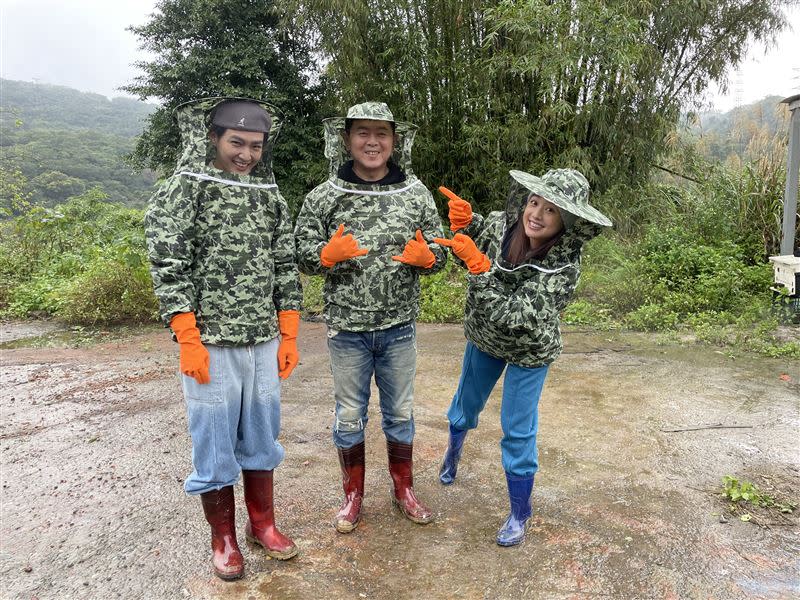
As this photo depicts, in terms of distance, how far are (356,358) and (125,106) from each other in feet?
192

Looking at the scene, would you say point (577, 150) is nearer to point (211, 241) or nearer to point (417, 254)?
point (417, 254)

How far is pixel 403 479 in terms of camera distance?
2283mm

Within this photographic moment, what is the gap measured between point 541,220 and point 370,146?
656 mm

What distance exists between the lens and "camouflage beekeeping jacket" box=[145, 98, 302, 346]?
1.70 m

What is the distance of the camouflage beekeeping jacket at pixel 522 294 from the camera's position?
193 centimetres

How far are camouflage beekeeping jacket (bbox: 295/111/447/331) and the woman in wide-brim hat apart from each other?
0.18 meters

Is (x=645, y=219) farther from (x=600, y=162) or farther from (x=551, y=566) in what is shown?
(x=551, y=566)

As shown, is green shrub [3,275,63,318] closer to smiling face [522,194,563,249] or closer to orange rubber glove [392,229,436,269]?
orange rubber glove [392,229,436,269]

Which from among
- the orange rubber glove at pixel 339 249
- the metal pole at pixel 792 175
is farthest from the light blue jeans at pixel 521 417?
the metal pole at pixel 792 175

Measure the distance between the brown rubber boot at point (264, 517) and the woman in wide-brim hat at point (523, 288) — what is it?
77 cm

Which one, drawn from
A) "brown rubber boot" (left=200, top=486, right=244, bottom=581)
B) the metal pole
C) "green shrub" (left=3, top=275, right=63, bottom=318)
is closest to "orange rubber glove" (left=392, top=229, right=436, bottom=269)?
"brown rubber boot" (left=200, top=486, right=244, bottom=581)

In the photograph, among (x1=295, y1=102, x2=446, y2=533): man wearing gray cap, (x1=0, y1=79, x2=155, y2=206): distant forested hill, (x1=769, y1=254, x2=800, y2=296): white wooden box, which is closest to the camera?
(x1=295, y1=102, x2=446, y2=533): man wearing gray cap

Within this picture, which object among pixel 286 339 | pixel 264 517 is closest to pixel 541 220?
pixel 286 339

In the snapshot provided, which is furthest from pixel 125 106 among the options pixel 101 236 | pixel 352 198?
pixel 352 198
